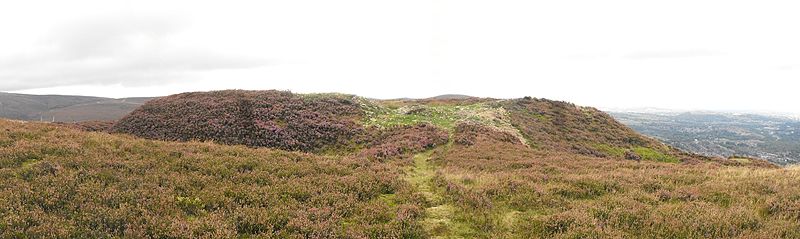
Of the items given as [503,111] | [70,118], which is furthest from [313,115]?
[70,118]

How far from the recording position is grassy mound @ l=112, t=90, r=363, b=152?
27188 millimetres

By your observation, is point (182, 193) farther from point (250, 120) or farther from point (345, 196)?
point (250, 120)

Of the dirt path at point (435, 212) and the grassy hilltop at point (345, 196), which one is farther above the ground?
the grassy hilltop at point (345, 196)

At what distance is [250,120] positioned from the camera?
2948 centimetres

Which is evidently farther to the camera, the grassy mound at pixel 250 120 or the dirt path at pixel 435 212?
the grassy mound at pixel 250 120

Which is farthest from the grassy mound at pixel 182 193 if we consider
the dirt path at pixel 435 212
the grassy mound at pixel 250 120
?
the grassy mound at pixel 250 120

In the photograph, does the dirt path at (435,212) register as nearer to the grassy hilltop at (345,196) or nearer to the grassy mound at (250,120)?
the grassy hilltop at (345,196)

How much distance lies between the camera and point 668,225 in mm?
9969

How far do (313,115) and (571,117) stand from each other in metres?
27.4

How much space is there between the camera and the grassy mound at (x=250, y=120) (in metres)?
27.2

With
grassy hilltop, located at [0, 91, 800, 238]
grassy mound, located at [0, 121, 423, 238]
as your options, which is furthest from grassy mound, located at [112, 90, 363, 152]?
grassy mound, located at [0, 121, 423, 238]

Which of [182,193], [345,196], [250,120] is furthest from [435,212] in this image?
[250,120]

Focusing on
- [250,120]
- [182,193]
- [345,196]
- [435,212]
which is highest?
[250,120]

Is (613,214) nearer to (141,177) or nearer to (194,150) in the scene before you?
(141,177)
